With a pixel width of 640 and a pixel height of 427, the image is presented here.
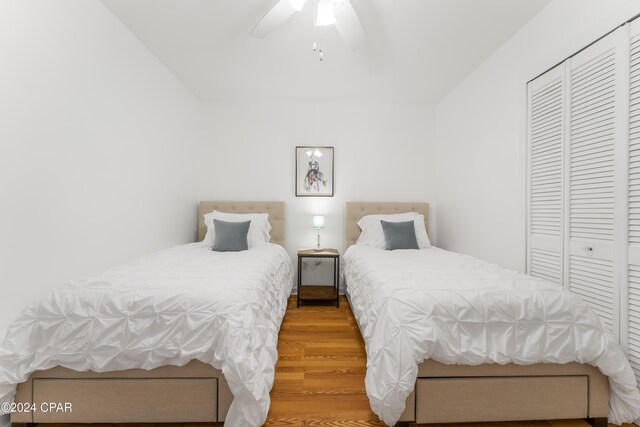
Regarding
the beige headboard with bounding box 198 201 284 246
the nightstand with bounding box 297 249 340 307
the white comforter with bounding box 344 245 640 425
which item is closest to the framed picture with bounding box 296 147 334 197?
the beige headboard with bounding box 198 201 284 246

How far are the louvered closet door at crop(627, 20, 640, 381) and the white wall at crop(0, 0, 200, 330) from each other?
3.05 metres

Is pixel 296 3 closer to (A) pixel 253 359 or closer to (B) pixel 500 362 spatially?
(A) pixel 253 359

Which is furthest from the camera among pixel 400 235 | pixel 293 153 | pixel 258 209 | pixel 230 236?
pixel 293 153

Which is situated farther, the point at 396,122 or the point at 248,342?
the point at 396,122

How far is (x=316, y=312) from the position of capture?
328cm

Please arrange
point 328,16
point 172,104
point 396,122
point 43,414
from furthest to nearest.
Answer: point 396,122, point 172,104, point 328,16, point 43,414

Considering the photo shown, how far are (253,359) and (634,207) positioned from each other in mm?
1989

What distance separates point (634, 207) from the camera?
158cm

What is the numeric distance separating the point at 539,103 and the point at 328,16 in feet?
5.16

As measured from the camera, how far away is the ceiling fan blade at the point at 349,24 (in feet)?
6.28

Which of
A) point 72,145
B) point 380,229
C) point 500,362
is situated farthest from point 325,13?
point 380,229

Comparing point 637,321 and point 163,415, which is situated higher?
point 637,321

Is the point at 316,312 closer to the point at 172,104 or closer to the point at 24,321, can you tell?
the point at 24,321

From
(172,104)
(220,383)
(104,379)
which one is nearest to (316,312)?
(220,383)
